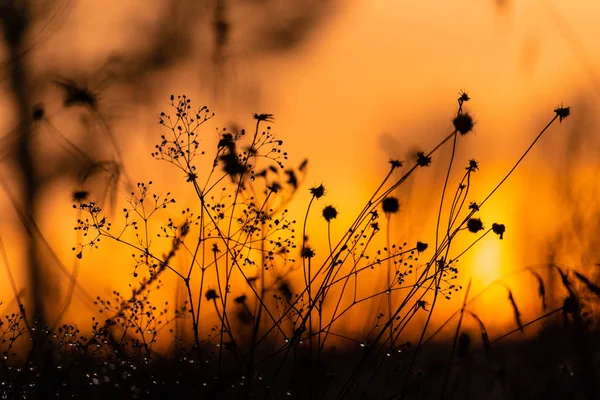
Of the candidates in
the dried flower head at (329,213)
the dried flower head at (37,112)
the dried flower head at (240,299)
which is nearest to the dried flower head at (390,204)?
the dried flower head at (329,213)

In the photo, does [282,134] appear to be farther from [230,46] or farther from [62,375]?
[62,375]

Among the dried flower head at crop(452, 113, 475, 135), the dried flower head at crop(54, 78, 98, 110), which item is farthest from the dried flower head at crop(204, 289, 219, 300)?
the dried flower head at crop(452, 113, 475, 135)

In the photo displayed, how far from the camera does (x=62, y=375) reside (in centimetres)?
234

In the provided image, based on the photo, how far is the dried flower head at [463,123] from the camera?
2.24m

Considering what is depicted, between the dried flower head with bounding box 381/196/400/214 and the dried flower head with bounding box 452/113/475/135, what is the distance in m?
0.28

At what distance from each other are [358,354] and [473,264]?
455mm

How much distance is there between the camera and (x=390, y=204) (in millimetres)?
2342

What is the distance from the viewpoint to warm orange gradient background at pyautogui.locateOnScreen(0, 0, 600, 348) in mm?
2432

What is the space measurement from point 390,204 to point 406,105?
366mm

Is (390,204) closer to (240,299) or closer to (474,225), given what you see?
(474,225)

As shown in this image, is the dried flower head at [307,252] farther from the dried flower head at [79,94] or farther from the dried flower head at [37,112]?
the dried flower head at [37,112]

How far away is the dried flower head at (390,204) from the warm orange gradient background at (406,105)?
0.21 ft

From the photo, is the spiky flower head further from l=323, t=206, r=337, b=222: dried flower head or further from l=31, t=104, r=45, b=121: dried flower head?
l=31, t=104, r=45, b=121: dried flower head

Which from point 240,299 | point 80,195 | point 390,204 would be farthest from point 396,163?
point 80,195
